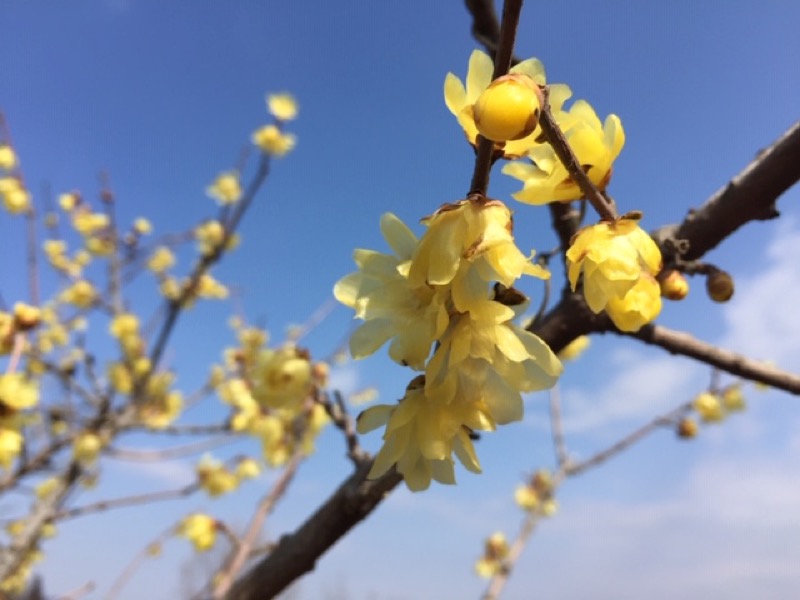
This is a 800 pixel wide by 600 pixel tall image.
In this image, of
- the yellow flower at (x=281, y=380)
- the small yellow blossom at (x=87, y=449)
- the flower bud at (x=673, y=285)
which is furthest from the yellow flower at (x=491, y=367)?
the small yellow blossom at (x=87, y=449)

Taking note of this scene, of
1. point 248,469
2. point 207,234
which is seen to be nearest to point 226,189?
point 207,234

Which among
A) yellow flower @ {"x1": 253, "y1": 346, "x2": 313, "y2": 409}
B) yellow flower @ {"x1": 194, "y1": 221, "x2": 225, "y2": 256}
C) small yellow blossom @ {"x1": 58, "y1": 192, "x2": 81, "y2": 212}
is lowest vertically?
yellow flower @ {"x1": 253, "y1": 346, "x2": 313, "y2": 409}

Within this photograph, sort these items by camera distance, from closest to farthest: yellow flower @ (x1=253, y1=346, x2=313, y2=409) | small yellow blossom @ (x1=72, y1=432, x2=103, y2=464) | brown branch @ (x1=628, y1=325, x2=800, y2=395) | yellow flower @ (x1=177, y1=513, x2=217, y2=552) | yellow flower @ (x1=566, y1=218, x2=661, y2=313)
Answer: yellow flower @ (x1=566, y1=218, x2=661, y2=313) → brown branch @ (x1=628, y1=325, x2=800, y2=395) → yellow flower @ (x1=253, y1=346, x2=313, y2=409) → yellow flower @ (x1=177, y1=513, x2=217, y2=552) → small yellow blossom @ (x1=72, y1=432, x2=103, y2=464)

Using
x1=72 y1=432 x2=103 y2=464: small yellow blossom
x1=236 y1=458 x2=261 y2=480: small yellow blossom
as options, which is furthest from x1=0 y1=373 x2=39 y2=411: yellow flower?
x1=236 y1=458 x2=261 y2=480: small yellow blossom

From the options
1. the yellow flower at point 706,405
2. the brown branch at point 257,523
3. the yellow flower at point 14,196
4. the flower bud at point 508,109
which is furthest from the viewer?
the yellow flower at point 706,405

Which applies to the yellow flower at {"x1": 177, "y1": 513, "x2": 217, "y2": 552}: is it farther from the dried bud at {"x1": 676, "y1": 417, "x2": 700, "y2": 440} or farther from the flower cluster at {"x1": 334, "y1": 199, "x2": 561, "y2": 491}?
the dried bud at {"x1": 676, "y1": 417, "x2": 700, "y2": 440}

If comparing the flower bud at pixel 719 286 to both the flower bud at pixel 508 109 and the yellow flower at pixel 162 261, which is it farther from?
the yellow flower at pixel 162 261
